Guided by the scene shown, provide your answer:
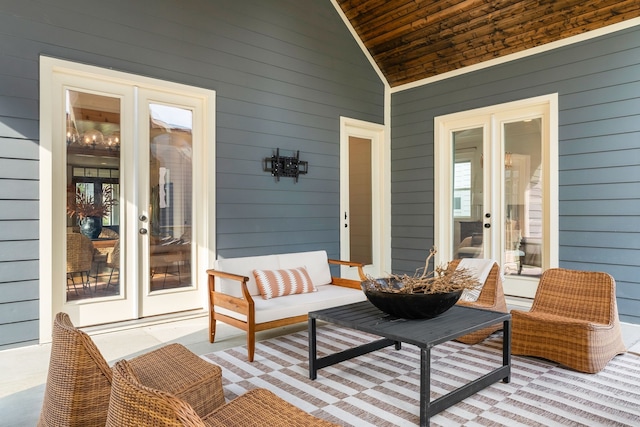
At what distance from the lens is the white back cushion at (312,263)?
4.30 meters

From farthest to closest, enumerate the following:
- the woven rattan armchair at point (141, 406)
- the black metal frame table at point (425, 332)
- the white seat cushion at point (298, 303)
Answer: the white seat cushion at point (298, 303), the black metal frame table at point (425, 332), the woven rattan armchair at point (141, 406)

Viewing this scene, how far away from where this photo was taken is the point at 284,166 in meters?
5.19

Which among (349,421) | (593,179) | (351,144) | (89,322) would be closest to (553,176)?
(593,179)

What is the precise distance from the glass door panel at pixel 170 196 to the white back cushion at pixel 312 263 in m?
1.09

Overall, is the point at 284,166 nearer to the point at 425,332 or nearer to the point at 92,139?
the point at 92,139

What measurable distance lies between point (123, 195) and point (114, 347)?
1402 mm

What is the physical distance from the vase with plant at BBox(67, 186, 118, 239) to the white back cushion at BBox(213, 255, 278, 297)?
1159 millimetres

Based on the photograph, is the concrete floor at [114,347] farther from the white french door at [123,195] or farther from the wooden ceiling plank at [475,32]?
the wooden ceiling plank at [475,32]

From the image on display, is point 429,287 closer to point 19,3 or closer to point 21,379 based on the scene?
point 21,379

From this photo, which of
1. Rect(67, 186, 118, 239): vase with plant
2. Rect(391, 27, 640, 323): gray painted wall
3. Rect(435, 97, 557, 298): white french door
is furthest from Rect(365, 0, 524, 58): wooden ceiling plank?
Rect(67, 186, 118, 239): vase with plant

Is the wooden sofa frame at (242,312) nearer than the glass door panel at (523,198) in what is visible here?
Yes

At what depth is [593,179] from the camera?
4477 mm

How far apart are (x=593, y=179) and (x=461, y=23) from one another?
2315 mm

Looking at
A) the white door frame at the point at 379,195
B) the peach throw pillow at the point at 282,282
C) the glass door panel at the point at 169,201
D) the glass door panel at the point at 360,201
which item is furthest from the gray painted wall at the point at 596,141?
the glass door panel at the point at 169,201
